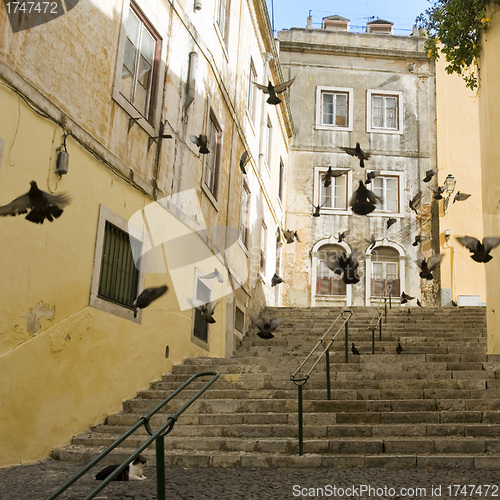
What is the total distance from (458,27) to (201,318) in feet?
23.1

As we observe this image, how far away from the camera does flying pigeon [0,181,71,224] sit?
6293 millimetres

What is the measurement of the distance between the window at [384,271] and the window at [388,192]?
1.46 m

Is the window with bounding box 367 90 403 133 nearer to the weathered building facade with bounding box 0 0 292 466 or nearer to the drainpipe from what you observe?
Answer: the drainpipe

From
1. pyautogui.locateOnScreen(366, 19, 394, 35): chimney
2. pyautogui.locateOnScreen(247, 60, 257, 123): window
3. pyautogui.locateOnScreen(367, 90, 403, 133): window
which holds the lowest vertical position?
pyautogui.locateOnScreen(247, 60, 257, 123): window

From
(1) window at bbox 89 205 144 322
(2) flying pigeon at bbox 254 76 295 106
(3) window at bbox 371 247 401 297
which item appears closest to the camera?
(1) window at bbox 89 205 144 322

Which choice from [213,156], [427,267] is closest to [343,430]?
Answer: [427,267]

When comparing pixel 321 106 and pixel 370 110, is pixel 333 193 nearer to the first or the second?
pixel 321 106

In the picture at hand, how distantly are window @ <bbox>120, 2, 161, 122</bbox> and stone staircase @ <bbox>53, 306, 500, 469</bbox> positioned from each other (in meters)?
4.23

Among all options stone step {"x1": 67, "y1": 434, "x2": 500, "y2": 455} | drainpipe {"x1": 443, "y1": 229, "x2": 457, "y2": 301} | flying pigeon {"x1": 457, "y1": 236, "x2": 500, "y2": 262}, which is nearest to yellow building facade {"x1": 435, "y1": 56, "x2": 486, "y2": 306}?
drainpipe {"x1": 443, "y1": 229, "x2": 457, "y2": 301}

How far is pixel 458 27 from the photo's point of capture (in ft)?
38.9

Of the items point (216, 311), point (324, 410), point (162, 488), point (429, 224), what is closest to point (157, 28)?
point (216, 311)

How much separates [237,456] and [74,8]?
5.65m

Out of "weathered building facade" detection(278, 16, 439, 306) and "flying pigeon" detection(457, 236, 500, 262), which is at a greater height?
"weathered building facade" detection(278, 16, 439, 306)

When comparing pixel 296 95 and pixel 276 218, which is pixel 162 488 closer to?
pixel 276 218
